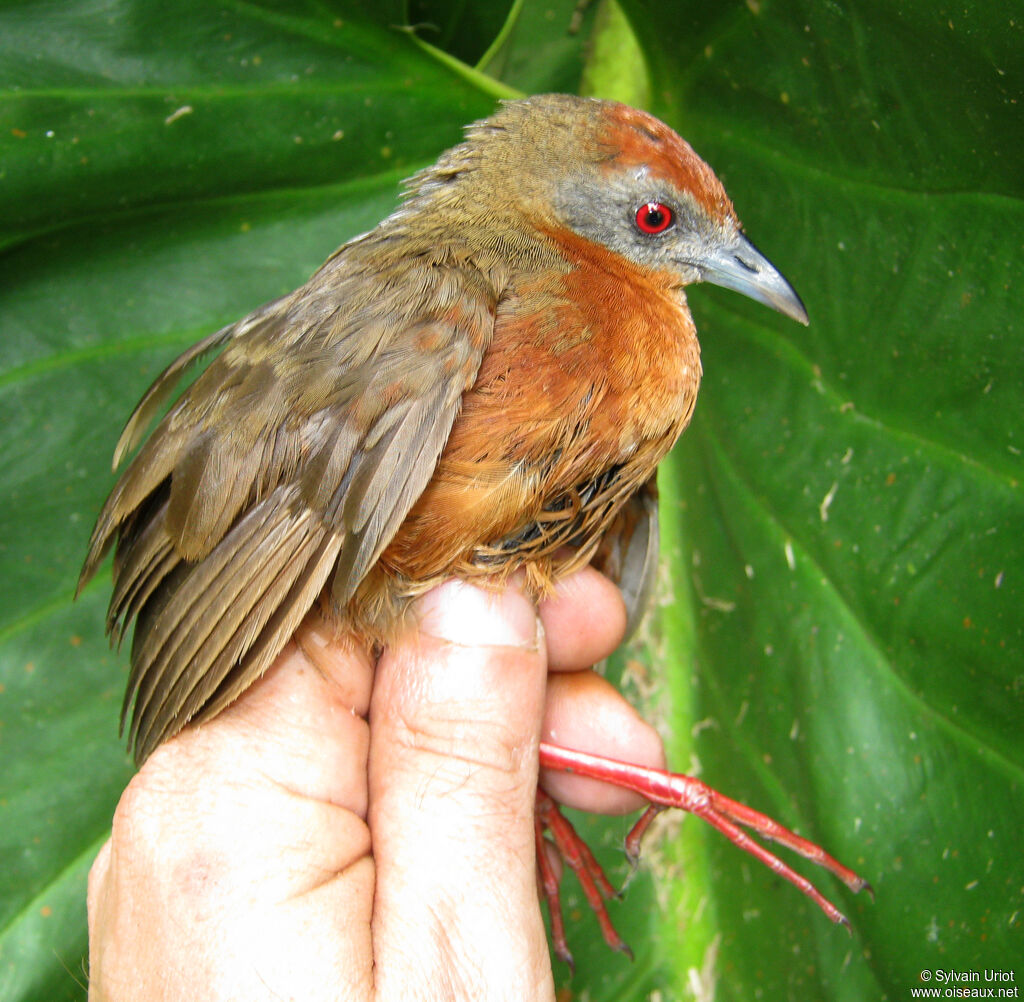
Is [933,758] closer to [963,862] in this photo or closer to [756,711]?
[963,862]

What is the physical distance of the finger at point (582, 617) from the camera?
219 cm

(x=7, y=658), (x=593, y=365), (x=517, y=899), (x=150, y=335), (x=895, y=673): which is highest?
(x=593, y=365)

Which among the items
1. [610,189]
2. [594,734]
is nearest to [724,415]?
[610,189]

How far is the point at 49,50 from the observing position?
216cm

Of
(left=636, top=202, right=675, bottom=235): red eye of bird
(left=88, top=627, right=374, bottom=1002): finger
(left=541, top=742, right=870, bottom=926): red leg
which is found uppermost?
(left=636, top=202, right=675, bottom=235): red eye of bird

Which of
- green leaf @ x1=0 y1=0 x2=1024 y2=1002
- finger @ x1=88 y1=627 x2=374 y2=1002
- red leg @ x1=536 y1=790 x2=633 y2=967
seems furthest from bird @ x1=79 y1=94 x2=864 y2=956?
red leg @ x1=536 y1=790 x2=633 y2=967

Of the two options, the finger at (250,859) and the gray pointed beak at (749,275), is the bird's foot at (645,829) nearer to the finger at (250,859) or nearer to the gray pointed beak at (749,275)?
the finger at (250,859)

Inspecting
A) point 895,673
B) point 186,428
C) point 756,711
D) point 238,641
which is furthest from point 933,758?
point 186,428

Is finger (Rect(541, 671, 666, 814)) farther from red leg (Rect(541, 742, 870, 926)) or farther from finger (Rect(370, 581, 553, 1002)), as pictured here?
finger (Rect(370, 581, 553, 1002))

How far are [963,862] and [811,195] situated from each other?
1.61 metres

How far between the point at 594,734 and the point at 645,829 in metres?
0.30

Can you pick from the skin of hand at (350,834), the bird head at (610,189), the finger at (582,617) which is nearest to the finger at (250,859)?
the skin of hand at (350,834)

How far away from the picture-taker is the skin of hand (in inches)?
60.4

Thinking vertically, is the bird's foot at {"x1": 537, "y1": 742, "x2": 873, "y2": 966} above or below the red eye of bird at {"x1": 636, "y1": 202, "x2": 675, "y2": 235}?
below
